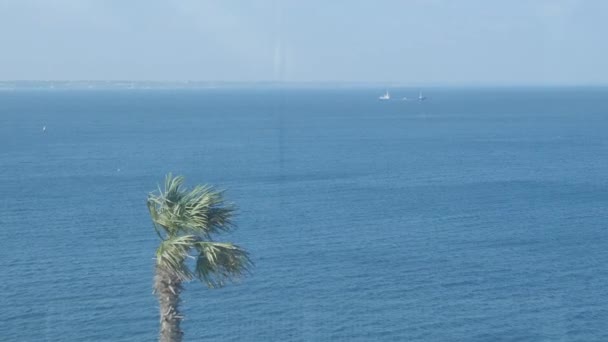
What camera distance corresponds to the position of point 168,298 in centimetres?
1395

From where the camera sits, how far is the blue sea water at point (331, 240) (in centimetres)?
3073

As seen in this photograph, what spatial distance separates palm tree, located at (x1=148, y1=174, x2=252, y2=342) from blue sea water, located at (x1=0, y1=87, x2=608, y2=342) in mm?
15159

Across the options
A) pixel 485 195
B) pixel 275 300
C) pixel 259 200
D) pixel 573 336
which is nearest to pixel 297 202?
pixel 259 200

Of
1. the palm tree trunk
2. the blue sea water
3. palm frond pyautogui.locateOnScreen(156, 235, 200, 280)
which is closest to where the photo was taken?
palm frond pyautogui.locateOnScreen(156, 235, 200, 280)

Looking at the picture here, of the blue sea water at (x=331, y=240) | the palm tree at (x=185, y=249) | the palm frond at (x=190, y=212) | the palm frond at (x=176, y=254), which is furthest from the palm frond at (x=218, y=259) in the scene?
the blue sea water at (x=331, y=240)

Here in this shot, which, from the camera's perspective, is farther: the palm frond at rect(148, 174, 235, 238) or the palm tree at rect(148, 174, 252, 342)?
the palm frond at rect(148, 174, 235, 238)

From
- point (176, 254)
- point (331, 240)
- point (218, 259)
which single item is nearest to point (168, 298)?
point (176, 254)

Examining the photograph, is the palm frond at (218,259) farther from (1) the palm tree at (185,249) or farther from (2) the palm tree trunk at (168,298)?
(2) the palm tree trunk at (168,298)

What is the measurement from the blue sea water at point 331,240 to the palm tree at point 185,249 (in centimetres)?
1516

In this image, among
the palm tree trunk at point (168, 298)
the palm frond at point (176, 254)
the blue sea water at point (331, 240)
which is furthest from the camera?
the blue sea water at point (331, 240)

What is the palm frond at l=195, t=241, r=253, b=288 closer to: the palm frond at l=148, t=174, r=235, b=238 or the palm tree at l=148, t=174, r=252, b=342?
the palm tree at l=148, t=174, r=252, b=342

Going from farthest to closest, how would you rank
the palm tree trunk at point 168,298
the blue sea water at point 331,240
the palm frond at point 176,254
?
the blue sea water at point 331,240
the palm tree trunk at point 168,298
the palm frond at point 176,254

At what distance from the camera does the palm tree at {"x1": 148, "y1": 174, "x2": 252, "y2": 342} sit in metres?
13.7

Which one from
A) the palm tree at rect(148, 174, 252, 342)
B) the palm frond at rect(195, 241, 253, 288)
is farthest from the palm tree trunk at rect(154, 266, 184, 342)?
the palm frond at rect(195, 241, 253, 288)
